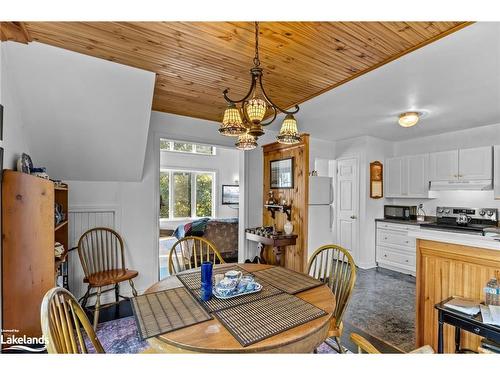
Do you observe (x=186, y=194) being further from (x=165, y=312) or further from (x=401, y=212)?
(x=165, y=312)

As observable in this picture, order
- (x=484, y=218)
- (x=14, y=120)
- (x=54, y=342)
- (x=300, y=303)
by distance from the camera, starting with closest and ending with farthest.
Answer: (x=54, y=342)
(x=300, y=303)
(x=14, y=120)
(x=484, y=218)

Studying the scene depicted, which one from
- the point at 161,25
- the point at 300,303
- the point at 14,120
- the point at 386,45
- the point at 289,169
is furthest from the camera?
the point at 289,169

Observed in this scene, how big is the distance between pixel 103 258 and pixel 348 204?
4.27 m

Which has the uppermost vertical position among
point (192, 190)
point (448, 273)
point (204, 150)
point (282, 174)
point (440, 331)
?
point (204, 150)

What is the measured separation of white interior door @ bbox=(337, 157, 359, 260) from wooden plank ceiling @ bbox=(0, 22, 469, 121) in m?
2.72

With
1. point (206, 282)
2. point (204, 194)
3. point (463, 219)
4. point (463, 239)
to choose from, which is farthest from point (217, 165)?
point (463, 239)

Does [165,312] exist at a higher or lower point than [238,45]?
lower

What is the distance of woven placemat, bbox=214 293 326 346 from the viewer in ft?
3.45

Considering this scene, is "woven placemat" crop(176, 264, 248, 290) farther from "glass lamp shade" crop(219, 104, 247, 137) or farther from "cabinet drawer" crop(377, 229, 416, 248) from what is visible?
"cabinet drawer" crop(377, 229, 416, 248)

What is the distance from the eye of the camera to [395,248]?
4.38 meters
